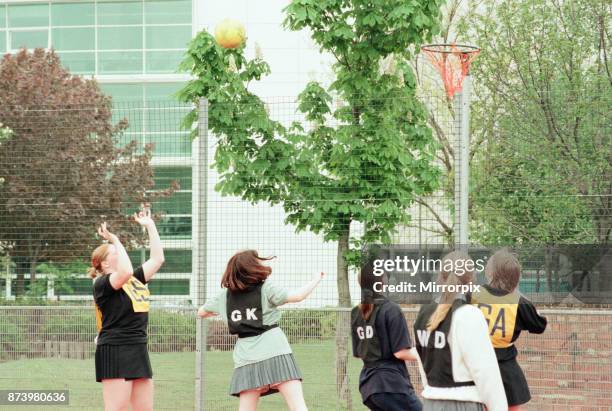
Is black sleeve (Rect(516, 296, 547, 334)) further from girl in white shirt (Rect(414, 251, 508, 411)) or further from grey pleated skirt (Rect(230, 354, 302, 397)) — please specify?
grey pleated skirt (Rect(230, 354, 302, 397))

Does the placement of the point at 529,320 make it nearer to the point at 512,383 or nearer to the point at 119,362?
the point at 512,383

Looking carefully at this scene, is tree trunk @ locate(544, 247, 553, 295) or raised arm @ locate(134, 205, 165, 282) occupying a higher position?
raised arm @ locate(134, 205, 165, 282)

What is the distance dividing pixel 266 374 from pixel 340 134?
12.8ft

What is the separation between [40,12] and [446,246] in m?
26.9

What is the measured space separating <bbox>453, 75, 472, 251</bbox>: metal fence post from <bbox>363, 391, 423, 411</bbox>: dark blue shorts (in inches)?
119

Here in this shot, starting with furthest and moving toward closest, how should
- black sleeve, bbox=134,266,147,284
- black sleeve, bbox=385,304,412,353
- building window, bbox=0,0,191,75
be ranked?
building window, bbox=0,0,191,75 → black sleeve, bbox=134,266,147,284 → black sleeve, bbox=385,304,412,353

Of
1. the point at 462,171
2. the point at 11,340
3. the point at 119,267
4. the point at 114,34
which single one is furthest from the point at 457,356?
the point at 114,34

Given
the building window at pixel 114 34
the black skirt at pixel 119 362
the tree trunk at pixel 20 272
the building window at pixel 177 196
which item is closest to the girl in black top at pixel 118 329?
the black skirt at pixel 119 362

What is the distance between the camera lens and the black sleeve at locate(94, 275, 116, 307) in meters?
7.98

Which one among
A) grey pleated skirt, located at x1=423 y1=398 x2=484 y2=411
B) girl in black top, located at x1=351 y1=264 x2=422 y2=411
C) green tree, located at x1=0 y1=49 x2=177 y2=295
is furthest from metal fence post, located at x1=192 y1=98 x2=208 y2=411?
grey pleated skirt, located at x1=423 y1=398 x2=484 y2=411

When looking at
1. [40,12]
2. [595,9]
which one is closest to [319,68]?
[40,12]

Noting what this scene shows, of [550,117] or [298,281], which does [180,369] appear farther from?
[550,117]

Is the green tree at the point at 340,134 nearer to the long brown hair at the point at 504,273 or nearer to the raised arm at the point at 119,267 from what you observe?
the raised arm at the point at 119,267

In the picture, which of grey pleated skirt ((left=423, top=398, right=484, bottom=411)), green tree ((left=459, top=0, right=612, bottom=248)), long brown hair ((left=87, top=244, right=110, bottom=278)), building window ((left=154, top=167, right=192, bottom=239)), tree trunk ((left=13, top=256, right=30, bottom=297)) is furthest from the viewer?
tree trunk ((left=13, top=256, right=30, bottom=297))
